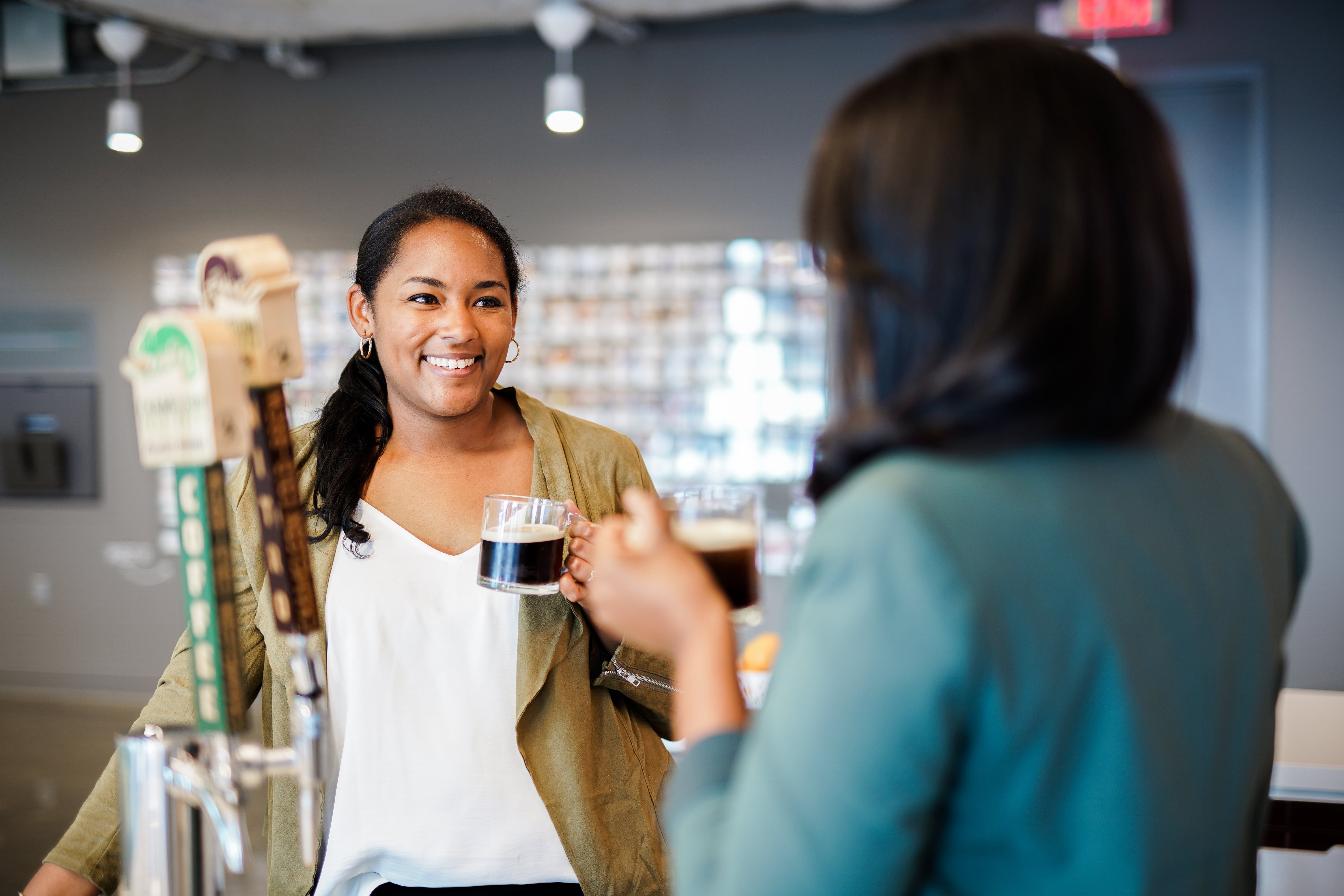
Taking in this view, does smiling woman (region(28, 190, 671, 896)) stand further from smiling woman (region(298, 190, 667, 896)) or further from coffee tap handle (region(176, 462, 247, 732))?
coffee tap handle (region(176, 462, 247, 732))

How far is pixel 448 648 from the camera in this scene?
1.52 metres

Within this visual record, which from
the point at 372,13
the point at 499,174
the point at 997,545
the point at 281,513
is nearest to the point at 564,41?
the point at 372,13

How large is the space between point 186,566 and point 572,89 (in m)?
3.79

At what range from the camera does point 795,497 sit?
4.84 metres

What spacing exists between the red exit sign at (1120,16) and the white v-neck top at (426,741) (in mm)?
4031

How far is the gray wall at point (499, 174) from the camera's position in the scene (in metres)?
4.41

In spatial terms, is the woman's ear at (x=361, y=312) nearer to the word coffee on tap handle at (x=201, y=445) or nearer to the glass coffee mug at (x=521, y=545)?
the glass coffee mug at (x=521, y=545)

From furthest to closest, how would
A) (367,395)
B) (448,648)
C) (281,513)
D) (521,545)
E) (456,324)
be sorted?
1. (367,395)
2. (456,324)
3. (448,648)
4. (521,545)
5. (281,513)

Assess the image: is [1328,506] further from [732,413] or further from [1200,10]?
[732,413]

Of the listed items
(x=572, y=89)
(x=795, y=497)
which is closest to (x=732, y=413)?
(x=795, y=497)

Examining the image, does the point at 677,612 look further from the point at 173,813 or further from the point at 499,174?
the point at 499,174

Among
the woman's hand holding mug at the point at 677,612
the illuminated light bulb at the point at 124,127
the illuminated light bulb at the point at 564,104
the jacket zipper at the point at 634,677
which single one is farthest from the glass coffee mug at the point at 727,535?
the illuminated light bulb at the point at 124,127

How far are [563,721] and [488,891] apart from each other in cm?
25

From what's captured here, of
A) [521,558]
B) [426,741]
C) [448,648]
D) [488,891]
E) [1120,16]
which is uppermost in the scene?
[1120,16]
